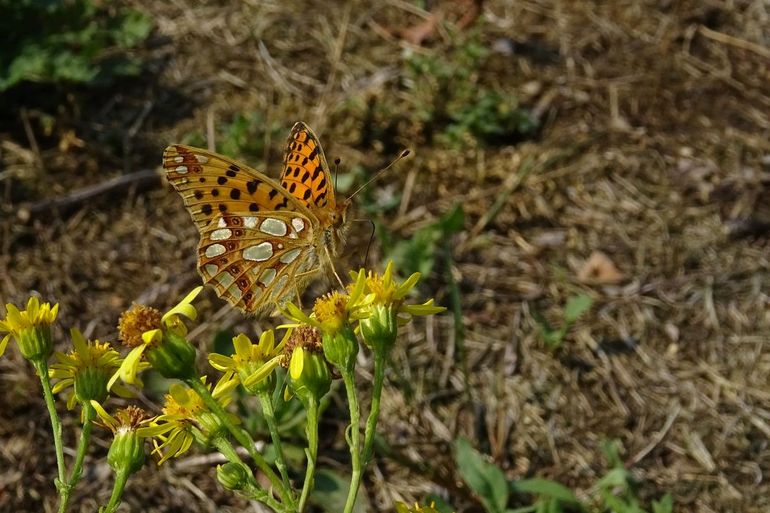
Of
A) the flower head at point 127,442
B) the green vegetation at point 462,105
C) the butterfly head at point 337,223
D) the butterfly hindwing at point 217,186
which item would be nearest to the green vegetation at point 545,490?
the butterfly head at point 337,223

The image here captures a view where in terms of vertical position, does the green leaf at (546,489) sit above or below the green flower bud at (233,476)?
below

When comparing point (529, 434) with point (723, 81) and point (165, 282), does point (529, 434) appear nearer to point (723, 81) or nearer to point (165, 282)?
point (165, 282)

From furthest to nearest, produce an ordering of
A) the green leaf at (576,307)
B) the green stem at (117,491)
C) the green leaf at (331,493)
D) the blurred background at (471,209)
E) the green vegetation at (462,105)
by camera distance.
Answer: the green vegetation at (462,105)
the green leaf at (576,307)
the blurred background at (471,209)
the green leaf at (331,493)
the green stem at (117,491)

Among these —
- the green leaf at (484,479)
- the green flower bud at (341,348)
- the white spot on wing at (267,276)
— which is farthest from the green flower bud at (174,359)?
the green leaf at (484,479)

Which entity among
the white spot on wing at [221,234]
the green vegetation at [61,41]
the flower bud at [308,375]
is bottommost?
the green vegetation at [61,41]

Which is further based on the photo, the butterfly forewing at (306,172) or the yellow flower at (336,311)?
the butterfly forewing at (306,172)

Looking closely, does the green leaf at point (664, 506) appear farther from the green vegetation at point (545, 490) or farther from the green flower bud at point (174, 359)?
the green flower bud at point (174, 359)

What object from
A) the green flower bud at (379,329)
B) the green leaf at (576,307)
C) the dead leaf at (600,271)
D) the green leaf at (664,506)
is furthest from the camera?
the dead leaf at (600,271)

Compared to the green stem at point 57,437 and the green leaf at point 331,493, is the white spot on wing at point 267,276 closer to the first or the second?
the green stem at point 57,437
